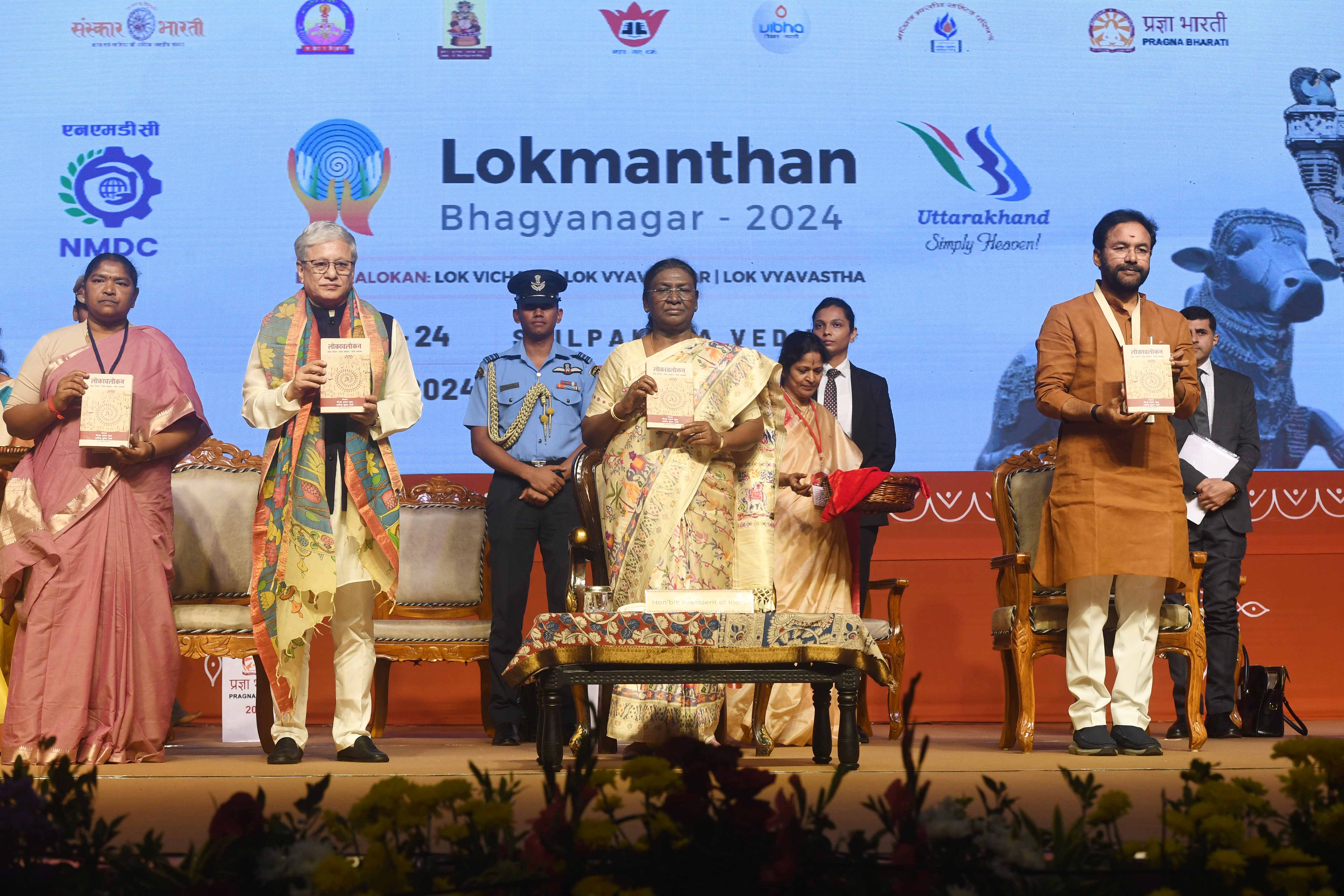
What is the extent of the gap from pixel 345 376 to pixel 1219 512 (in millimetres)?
3419

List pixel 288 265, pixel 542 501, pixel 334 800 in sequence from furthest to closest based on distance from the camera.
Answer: pixel 288 265, pixel 542 501, pixel 334 800

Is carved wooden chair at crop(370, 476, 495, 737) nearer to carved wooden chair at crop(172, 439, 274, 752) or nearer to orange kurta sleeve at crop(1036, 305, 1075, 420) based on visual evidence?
carved wooden chair at crop(172, 439, 274, 752)

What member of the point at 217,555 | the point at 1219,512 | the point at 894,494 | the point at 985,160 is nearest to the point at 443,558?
the point at 217,555

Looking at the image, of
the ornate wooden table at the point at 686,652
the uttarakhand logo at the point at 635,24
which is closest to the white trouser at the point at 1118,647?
the ornate wooden table at the point at 686,652

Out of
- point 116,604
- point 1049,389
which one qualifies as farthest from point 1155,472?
point 116,604

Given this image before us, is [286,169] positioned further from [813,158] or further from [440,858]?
[440,858]

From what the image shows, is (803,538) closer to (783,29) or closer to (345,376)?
(345,376)

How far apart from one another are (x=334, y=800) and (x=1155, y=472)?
9.15 ft

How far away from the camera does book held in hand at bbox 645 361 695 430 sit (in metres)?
4.26

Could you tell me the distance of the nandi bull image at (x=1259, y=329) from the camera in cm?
633

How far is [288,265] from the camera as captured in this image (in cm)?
632

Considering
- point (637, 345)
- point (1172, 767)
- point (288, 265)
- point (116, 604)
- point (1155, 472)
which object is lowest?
point (1172, 767)

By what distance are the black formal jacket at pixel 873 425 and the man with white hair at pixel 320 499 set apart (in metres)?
2.15

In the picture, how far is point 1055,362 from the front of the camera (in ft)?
15.3
